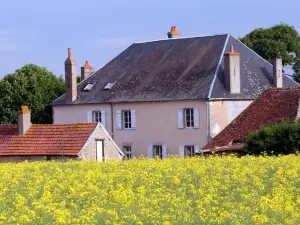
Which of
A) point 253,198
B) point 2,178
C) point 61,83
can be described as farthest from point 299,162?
point 61,83

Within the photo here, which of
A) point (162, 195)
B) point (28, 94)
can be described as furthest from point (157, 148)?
point (162, 195)

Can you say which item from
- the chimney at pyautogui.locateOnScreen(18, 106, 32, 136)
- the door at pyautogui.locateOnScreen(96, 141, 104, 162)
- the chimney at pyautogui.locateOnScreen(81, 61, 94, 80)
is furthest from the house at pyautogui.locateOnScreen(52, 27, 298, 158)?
the chimney at pyautogui.locateOnScreen(18, 106, 32, 136)

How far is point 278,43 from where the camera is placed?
70.6m

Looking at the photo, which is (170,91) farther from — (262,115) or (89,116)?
(262,115)

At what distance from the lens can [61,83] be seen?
62.0m

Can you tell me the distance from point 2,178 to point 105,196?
6.11 meters

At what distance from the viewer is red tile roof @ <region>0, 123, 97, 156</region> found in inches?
1593

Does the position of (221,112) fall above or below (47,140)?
above

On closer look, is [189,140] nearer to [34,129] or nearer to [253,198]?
[34,129]

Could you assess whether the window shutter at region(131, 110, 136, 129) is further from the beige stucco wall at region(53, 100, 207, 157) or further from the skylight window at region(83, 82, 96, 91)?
the skylight window at region(83, 82, 96, 91)

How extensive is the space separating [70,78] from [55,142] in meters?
13.0

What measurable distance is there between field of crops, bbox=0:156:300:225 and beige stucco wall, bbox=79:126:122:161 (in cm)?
1456

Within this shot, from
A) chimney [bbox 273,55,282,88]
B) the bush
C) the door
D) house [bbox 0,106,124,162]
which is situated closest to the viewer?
the bush

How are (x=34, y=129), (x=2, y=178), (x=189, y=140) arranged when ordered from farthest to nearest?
(x=189, y=140), (x=34, y=129), (x=2, y=178)
